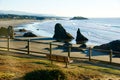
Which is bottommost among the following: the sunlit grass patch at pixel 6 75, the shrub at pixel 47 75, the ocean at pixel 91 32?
the ocean at pixel 91 32

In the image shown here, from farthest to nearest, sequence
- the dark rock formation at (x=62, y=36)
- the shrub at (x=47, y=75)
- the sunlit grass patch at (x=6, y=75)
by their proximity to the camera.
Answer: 1. the dark rock formation at (x=62, y=36)
2. the sunlit grass patch at (x=6, y=75)
3. the shrub at (x=47, y=75)

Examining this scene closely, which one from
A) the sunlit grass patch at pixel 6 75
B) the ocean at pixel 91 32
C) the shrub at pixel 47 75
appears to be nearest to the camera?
the shrub at pixel 47 75

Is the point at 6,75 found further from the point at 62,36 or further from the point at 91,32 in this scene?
the point at 91,32

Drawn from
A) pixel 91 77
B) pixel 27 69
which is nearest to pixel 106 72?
pixel 91 77

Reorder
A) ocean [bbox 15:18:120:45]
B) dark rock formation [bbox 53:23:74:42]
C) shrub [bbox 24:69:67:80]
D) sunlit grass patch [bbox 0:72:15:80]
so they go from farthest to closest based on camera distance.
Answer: ocean [bbox 15:18:120:45] → dark rock formation [bbox 53:23:74:42] → sunlit grass patch [bbox 0:72:15:80] → shrub [bbox 24:69:67:80]

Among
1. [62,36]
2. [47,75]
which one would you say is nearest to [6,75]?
[47,75]

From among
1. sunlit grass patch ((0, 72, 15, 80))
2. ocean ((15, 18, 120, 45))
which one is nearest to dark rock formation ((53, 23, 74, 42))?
ocean ((15, 18, 120, 45))

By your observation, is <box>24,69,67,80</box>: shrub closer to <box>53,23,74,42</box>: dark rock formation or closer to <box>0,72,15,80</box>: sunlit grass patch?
<box>0,72,15,80</box>: sunlit grass patch

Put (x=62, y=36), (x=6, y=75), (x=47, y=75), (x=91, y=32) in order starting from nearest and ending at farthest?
(x=47, y=75)
(x=6, y=75)
(x=62, y=36)
(x=91, y=32)

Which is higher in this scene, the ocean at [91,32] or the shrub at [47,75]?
the shrub at [47,75]

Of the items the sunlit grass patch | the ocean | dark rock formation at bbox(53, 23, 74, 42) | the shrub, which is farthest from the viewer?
the ocean

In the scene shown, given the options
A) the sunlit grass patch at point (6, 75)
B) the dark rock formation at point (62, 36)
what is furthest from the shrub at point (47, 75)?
the dark rock formation at point (62, 36)

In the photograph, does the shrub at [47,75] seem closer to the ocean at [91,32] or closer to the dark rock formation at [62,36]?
the ocean at [91,32]

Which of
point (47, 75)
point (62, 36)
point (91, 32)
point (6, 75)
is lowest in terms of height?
point (91, 32)
